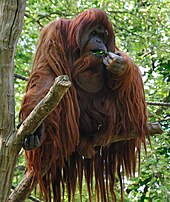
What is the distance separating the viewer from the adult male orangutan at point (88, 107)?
2404 mm

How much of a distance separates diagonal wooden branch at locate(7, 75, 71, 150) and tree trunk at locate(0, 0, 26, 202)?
0.04m

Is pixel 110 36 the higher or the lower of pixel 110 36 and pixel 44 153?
the higher

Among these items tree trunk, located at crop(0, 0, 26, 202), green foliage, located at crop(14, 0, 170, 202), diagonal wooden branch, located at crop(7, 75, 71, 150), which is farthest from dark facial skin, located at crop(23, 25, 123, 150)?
green foliage, located at crop(14, 0, 170, 202)

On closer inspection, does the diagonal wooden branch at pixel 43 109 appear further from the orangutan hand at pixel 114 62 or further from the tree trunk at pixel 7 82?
the orangutan hand at pixel 114 62

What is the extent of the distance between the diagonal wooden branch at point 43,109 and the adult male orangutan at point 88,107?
494 millimetres

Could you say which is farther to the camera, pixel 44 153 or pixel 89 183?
pixel 89 183

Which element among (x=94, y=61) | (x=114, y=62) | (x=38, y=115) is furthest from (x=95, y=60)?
(x=38, y=115)

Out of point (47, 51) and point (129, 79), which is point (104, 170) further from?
point (47, 51)

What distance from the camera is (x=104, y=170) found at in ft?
8.98

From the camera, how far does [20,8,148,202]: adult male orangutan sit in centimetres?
240

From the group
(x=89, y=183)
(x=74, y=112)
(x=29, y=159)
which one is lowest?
(x=89, y=183)

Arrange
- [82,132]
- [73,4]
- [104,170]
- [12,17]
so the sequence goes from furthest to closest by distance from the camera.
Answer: [73,4] < [104,170] < [82,132] < [12,17]

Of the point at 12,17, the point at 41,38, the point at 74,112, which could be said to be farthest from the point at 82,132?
the point at 12,17

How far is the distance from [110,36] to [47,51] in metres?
0.37
